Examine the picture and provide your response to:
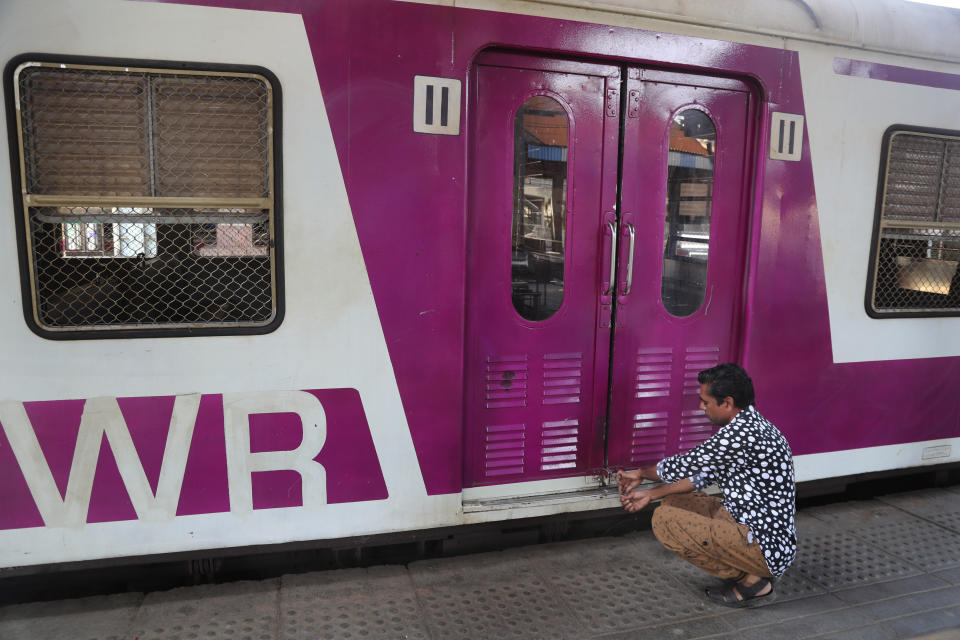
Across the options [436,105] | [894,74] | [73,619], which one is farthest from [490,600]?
[894,74]

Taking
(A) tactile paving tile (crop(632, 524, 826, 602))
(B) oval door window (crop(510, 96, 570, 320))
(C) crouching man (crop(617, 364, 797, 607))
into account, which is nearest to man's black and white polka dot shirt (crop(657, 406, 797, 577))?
(C) crouching man (crop(617, 364, 797, 607))

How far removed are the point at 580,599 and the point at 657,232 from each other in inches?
72.0

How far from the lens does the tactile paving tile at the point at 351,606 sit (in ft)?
8.50

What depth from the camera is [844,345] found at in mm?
3764

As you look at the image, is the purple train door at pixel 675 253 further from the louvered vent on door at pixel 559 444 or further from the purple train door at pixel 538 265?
the louvered vent on door at pixel 559 444

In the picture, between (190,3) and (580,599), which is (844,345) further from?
(190,3)

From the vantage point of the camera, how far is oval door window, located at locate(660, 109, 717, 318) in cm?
343

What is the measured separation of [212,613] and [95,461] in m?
0.77

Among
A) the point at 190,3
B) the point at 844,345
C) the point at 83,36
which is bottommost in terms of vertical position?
the point at 844,345

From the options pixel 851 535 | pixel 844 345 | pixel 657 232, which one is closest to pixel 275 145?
pixel 657 232

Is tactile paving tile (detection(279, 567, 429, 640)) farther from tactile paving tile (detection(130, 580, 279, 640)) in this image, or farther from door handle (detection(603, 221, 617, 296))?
door handle (detection(603, 221, 617, 296))

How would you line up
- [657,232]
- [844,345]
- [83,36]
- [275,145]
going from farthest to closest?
[844,345]
[657,232]
[275,145]
[83,36]

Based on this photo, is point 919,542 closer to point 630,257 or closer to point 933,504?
point 933,504

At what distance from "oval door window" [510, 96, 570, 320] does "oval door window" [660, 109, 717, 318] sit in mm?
611
